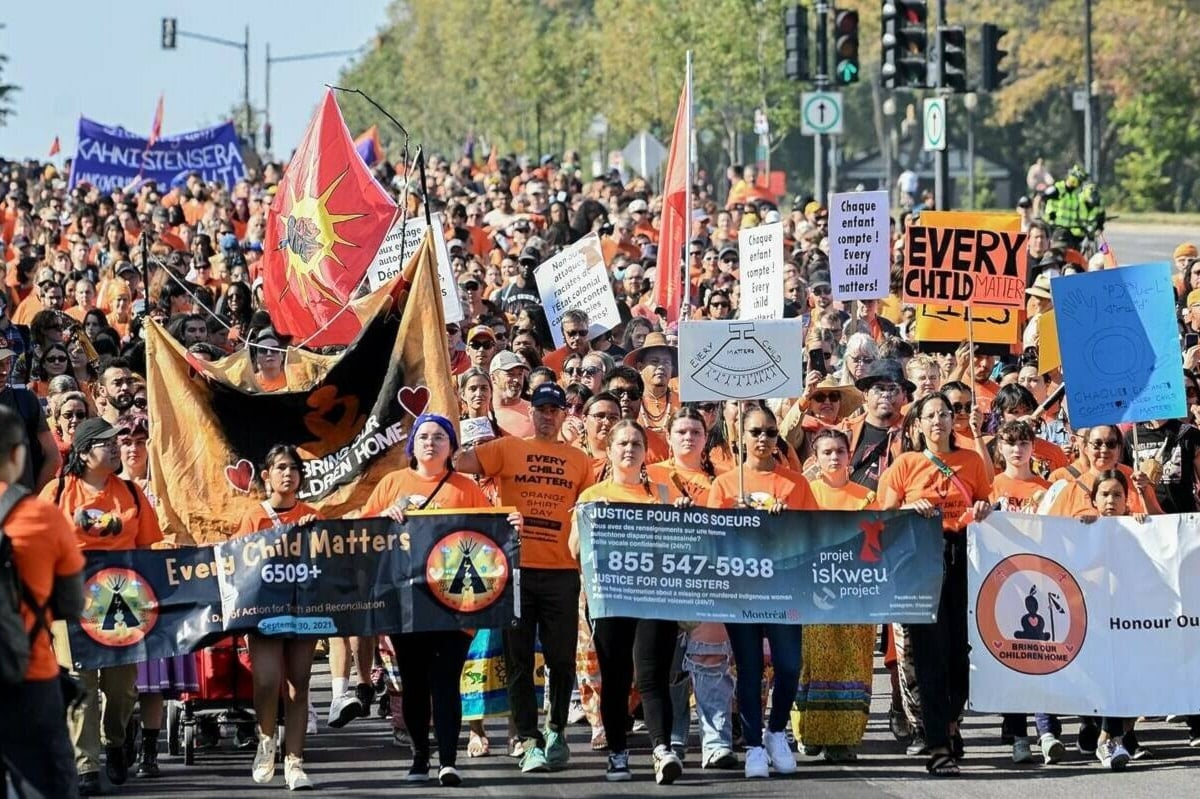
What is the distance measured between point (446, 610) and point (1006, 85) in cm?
7496

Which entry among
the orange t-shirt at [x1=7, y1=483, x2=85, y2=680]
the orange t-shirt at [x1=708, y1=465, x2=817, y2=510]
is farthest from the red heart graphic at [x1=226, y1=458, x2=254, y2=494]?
the orange t-shirt at [x1=7, y1=483, x2=85, y2=680]

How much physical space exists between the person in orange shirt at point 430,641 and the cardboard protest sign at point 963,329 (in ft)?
17.3

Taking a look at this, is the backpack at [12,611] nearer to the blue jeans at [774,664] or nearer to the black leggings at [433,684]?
the black leggings at [433,684]

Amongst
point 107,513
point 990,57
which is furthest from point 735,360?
point 990,57

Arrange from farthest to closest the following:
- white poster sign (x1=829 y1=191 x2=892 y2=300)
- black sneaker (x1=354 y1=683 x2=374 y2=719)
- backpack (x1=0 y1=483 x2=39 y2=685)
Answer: white poster sign (x1=829 y1=191 x2=892 y2=300), black sneaker (x1=354 y1=683 x2=374 y2=719), backpack (x1=0 y1=483 x2=39 y2=685)

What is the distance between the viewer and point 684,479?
1153 centimetres

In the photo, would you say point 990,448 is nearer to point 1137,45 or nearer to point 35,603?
point 35,603

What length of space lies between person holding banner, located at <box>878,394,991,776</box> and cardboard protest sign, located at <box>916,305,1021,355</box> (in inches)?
158

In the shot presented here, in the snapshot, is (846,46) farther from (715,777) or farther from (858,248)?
(715,777)

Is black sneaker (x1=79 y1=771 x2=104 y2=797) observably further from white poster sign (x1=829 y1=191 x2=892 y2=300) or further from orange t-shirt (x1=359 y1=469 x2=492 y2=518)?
white poster sign (x1=829 y1=191 x2=892 y2=300)

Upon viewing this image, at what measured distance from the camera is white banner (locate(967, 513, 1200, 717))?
1136 cm

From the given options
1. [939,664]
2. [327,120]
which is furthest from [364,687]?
[327,120]

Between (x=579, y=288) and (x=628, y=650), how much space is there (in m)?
6.53

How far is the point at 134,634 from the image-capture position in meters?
10.9
